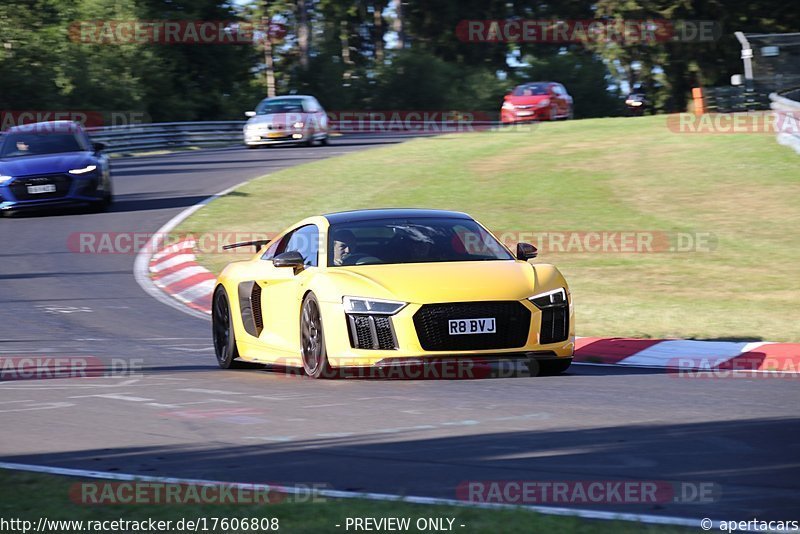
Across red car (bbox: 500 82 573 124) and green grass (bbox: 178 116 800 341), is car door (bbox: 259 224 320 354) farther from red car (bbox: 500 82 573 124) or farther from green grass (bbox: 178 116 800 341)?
red car (bbox: 500 82 573 124)

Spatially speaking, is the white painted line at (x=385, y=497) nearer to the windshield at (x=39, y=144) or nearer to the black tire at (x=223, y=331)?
the black tire at (x=223, y=331)

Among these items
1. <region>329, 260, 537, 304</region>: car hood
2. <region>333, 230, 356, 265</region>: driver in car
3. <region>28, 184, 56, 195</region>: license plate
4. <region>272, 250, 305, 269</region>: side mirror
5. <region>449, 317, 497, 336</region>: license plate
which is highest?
<region>333, 230, 356, 265</region>: driver in car

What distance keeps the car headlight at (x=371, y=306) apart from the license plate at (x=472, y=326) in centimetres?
37

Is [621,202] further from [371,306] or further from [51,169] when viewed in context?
[371,306]

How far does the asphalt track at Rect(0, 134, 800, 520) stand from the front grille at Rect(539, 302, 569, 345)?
330 mm

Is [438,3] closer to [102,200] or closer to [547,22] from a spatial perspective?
[547,22]

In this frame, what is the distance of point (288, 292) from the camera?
424 inches

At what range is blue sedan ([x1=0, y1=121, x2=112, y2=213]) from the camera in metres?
23.5

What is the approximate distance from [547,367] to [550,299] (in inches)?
24.3

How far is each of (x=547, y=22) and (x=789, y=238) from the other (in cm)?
6437

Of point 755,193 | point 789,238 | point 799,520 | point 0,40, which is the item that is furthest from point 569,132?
point 799,520

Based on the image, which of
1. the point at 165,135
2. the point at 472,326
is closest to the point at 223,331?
the point at 472,326

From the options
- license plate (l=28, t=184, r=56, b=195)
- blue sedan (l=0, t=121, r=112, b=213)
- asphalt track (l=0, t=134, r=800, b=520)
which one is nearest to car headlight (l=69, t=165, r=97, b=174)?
blue sedan (l=0, t=121, r=112, b=213)

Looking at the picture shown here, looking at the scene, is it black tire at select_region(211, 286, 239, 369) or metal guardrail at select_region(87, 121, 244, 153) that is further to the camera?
metal guardrail at select_region(87, 121, 244, 153)
